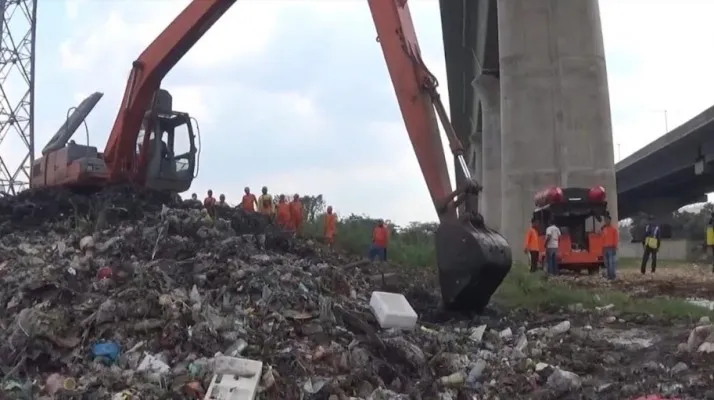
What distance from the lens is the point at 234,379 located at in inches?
214

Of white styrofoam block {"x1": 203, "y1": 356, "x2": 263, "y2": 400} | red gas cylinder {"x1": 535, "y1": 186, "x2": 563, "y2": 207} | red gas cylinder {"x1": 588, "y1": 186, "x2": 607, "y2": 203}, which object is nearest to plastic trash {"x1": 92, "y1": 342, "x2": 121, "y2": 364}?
white styrofoam block {"x1": 203, "y1": 356, "x2": 263, "y2": 400}

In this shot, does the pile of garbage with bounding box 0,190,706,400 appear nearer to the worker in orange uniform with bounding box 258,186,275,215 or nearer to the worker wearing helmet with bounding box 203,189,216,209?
the worker wearing helmet with bounding box 203,189,216,209

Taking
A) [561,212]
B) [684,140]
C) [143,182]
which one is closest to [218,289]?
[143,182]

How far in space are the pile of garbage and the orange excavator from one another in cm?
67

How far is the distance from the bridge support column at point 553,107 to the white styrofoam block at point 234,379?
1472cm

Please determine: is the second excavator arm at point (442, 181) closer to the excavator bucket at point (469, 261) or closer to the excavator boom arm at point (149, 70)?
the excavator bucket at point (469, 261)

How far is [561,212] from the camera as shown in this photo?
17.1 meters

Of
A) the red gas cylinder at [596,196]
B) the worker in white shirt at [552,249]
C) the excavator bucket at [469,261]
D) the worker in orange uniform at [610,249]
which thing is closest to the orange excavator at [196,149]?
the excavator bucket at [469,261]

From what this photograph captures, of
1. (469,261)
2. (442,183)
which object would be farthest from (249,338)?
(442,183)

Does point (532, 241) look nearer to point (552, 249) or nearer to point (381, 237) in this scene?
point (552, 249)

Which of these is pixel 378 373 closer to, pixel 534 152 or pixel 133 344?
pixel 133 344

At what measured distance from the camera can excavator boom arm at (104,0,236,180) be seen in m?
10.6

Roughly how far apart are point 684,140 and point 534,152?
51.9ft

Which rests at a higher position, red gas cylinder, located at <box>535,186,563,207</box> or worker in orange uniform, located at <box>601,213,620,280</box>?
red gas cylinder, located at <box>535,186,563,207</box>
